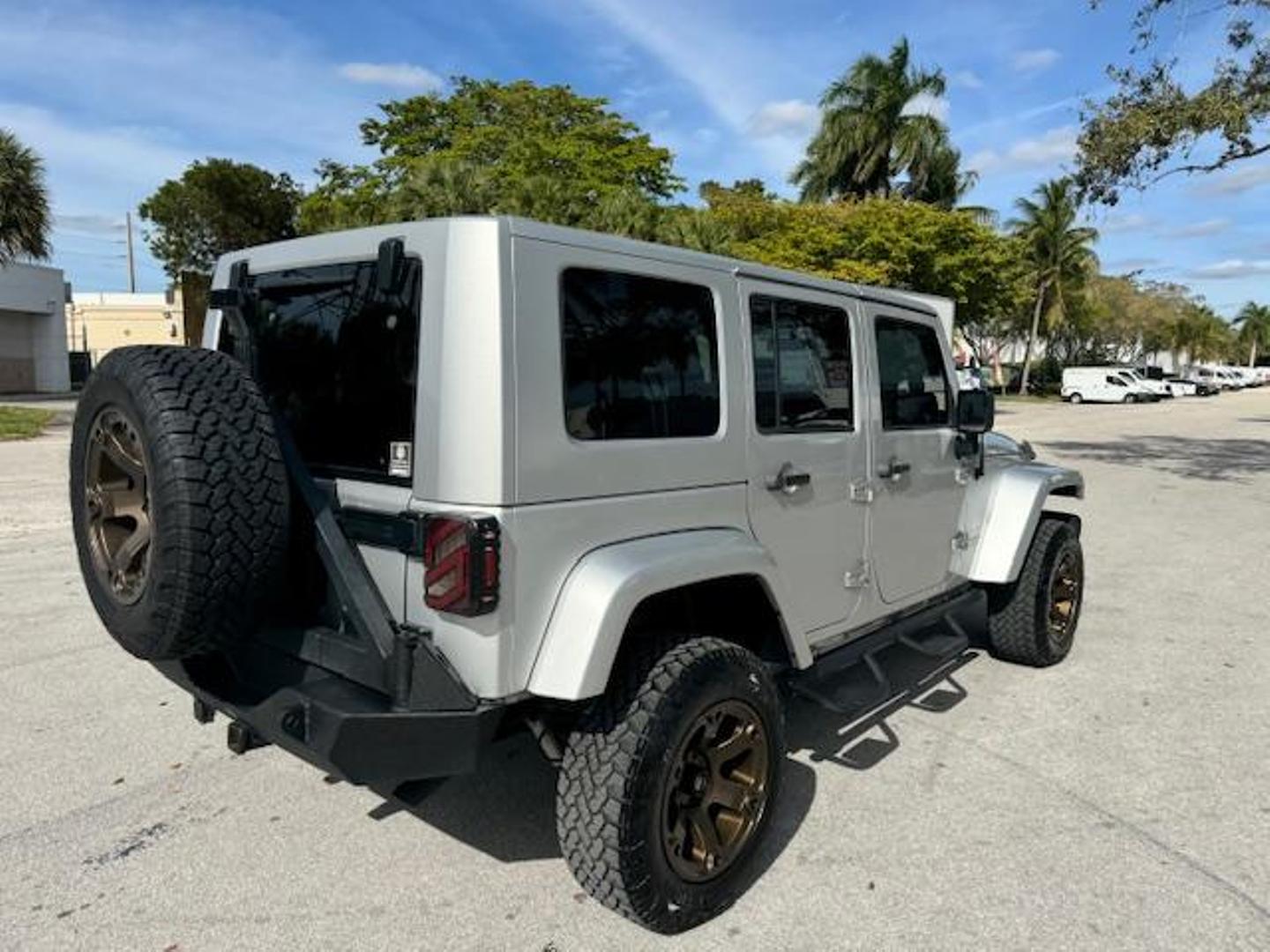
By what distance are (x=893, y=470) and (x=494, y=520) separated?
2.03m

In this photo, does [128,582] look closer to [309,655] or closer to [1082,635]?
[309,655]

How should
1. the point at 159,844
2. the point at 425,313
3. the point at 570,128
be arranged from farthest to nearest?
the point at 570,128 < the point at 159,844 < the point at 425,313

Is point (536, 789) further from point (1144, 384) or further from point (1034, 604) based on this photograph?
point (1144, 384)

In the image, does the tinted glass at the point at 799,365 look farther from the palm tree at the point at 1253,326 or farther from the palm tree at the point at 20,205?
the palm tree at the point at 1253,326

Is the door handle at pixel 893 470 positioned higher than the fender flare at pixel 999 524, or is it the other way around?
the door handle at pixel 893 470

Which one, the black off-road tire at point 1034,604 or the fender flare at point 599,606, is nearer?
the fender flare at point 599,606

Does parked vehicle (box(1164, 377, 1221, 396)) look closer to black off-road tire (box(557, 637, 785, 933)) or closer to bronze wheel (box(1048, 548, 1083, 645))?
bronze wheel (box(1048, 548, 1083, 645))

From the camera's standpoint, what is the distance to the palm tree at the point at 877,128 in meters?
36.4

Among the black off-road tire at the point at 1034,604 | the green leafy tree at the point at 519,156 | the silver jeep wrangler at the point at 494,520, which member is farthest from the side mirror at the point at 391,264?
the green leafy tree at the point at 519,156

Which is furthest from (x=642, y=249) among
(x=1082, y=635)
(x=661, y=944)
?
(x=1082, y=635)

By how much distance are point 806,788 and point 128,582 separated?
2.45m

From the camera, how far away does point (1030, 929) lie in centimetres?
272

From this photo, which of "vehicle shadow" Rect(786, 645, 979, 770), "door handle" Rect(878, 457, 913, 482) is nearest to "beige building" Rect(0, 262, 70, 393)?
"vehicle shadow" Rect(786, 645, 979, 770)

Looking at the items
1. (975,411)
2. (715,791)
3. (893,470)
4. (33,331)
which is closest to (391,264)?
(715,791)
